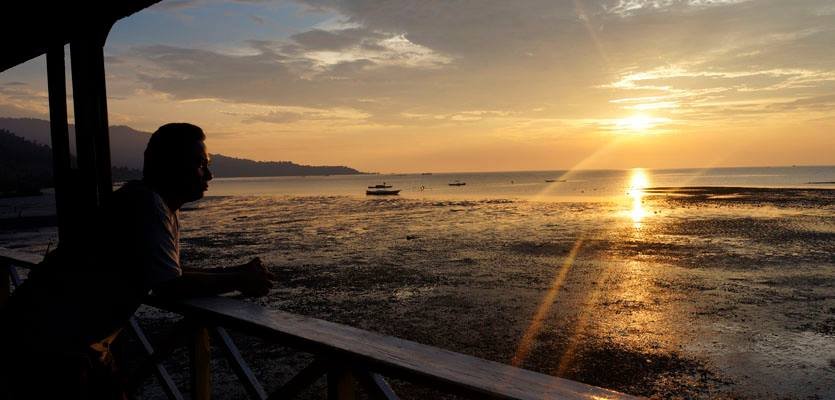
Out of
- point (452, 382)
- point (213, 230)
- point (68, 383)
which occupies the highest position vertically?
point (452, 382)

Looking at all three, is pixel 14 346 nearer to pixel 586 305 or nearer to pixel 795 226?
pixel 586 305

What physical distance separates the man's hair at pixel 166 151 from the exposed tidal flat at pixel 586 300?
5.58 m

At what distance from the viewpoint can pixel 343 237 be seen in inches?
1013

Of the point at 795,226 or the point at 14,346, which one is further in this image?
the point at 795,226

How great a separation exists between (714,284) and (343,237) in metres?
17.3

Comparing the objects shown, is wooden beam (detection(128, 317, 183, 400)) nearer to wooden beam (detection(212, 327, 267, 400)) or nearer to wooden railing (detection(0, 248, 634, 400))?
wooden railing (detection(0, 248, 634, 400))

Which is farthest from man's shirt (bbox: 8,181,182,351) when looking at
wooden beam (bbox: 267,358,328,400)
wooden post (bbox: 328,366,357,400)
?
wooden post (bbox: 328,366,357,400)

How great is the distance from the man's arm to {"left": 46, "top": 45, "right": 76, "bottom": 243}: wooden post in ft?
6.14

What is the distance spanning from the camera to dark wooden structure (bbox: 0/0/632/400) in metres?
1.26

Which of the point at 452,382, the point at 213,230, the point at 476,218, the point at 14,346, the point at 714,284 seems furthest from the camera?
the point at 476,218

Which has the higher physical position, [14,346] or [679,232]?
[14,346]

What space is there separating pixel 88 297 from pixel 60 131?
8.33 feet

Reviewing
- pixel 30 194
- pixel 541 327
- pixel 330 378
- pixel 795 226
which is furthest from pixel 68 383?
pixel 30 194

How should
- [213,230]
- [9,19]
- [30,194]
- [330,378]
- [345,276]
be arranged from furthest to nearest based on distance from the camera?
[30,194]
[213,230]
[345,276]
[9,19]
[330,378]
